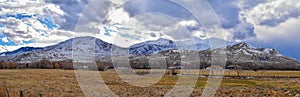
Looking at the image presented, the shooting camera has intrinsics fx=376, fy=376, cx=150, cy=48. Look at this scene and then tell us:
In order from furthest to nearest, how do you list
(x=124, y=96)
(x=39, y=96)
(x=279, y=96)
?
(x=279, y=96) < (x=124, y=96) < (x=39, y=96)

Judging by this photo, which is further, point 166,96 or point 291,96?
point 291,96

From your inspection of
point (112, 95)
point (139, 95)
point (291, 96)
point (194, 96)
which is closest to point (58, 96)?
point (112, 95)

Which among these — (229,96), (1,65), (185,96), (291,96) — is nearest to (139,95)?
(185,96)

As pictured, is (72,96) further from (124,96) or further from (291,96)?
(291,96)

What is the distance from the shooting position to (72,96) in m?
37.4

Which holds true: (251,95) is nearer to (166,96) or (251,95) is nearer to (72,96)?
(166,96)

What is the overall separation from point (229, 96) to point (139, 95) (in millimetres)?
10180

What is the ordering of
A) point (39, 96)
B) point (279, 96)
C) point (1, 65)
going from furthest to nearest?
point (1, 65)
point (279, 96)
point (39, 96)

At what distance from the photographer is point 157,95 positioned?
41.3 meters

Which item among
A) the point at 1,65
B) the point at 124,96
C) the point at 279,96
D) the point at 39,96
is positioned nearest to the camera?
the point at 39,96

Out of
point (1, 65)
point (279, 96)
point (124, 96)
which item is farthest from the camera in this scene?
point (1, 65)

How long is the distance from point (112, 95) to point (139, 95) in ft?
9.94

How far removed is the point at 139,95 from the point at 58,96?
885 centimetres

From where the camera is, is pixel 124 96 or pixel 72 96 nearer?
pixel 72 96
